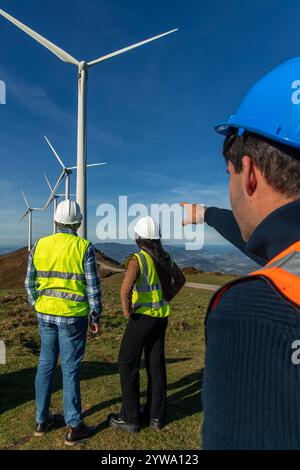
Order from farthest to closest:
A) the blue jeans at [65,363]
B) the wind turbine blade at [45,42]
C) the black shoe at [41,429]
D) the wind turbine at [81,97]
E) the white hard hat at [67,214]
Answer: the wind turbine blade at [45,42] → the wind turbine at [81,97] → the white hard hat at [67,214] → the black shoe at [41,429] → the blue jeans at [65,363]

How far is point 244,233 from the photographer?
1.31m

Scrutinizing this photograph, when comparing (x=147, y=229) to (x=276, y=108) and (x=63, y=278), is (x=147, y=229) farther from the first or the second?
(x=276, y=108)

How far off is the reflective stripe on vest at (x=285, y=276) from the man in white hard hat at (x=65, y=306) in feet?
11.4

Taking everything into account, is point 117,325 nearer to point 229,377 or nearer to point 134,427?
point 134,427

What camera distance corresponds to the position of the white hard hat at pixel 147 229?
4496 mm

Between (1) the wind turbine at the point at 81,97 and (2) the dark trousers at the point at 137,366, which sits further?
(1) the wind turbine at the point at 81,97

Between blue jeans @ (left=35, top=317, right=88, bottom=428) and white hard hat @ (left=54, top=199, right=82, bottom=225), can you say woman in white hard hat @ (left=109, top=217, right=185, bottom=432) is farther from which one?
white hard hat @ (left=54, top=199, right=82, bottom=225)

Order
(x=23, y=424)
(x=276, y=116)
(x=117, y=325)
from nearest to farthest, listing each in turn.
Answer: (x=276, y=116), (x=23, y=424), (x=117, y=325)

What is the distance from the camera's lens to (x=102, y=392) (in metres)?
5.59

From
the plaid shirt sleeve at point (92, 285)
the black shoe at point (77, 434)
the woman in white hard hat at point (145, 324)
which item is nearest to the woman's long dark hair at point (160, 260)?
the woman in white hard hat at point (145, 324)

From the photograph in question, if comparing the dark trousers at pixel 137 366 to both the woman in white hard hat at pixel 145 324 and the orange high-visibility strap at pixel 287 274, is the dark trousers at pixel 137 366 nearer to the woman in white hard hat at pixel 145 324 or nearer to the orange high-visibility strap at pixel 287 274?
the woman in white hard hat at pixel 145 324

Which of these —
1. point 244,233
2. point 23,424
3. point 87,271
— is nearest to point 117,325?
point 23,424

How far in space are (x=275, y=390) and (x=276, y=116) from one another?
0.90m

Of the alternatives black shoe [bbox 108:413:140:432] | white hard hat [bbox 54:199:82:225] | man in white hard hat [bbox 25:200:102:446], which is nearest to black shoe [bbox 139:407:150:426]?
black shoe [bbox 108:413:140:432]
